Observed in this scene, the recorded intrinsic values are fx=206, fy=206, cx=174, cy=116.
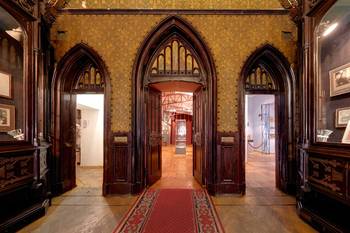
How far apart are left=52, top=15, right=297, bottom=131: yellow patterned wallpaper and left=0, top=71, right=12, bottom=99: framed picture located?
4.15 ft

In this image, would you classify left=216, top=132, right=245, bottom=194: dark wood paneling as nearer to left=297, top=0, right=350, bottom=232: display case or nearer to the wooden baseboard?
left=297, top=0, right=350, bottom=232: display case

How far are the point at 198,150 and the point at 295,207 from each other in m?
2.30

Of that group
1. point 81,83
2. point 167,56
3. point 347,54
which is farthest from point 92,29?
point 347,54

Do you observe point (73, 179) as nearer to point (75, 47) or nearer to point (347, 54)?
point (75, 47)

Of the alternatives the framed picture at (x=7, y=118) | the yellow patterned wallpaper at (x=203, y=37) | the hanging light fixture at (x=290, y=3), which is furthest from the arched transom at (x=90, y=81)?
the hanging light fixture at (x=290, y=3)

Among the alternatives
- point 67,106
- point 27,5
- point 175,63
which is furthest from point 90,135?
point 27,5

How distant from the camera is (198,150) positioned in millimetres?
5160

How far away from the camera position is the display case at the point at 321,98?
2.87 m

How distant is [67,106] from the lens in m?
4.62

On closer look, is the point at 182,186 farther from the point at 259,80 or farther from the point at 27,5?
the point at 27,5

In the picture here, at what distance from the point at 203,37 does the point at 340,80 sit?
2.55 meters

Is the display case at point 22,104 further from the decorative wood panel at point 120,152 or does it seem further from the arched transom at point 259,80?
the arched transom at point 259,80

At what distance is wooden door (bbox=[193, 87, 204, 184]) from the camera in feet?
15.8

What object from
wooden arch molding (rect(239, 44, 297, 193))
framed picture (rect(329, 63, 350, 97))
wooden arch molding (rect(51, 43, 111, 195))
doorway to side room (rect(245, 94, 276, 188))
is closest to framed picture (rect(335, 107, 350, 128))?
framed picture (rect(329, 63, 350, 97))
